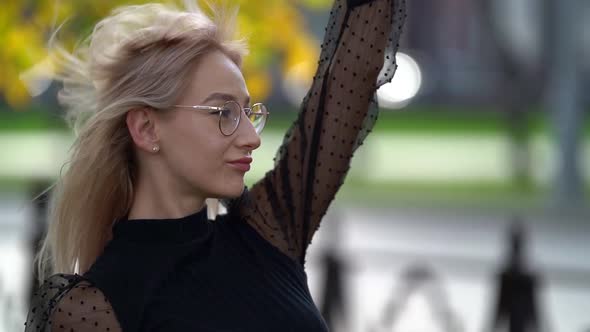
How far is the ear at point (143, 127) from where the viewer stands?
2.46 metres

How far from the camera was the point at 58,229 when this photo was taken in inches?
101

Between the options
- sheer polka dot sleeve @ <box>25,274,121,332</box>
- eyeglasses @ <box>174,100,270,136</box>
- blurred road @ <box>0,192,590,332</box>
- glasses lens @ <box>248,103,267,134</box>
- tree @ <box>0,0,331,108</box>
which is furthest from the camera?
blurred road @ <box>0,192,590,332</box>

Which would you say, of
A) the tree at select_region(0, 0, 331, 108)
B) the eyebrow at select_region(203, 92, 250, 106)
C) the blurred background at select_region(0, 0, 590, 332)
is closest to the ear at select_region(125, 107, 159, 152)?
the eyebrow at select_region(203, 92, 250, 106)

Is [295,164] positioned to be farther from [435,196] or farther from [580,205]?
[435,196]

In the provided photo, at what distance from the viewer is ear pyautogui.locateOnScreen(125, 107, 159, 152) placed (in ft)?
8.06

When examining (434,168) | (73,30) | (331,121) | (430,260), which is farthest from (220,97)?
(434,168)

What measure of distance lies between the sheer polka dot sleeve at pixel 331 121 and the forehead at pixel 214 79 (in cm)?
22

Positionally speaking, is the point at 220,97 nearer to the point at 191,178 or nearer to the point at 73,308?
the point at 191,178

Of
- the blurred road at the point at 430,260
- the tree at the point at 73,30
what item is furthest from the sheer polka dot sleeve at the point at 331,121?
the blurred road at the point at 430,260

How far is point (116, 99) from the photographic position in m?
2.48

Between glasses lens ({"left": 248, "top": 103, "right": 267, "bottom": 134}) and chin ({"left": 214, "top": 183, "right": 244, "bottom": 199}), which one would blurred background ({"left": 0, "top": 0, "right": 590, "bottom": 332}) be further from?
chin ({"left": 214, "top": 183, "right": 244, "bottom": 199})

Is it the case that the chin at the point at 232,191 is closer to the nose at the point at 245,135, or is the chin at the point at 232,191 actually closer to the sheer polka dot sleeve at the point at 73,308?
the nose at the point at 245,135

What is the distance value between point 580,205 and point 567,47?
191 cm

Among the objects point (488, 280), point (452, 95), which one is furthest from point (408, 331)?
point (452, 95)
